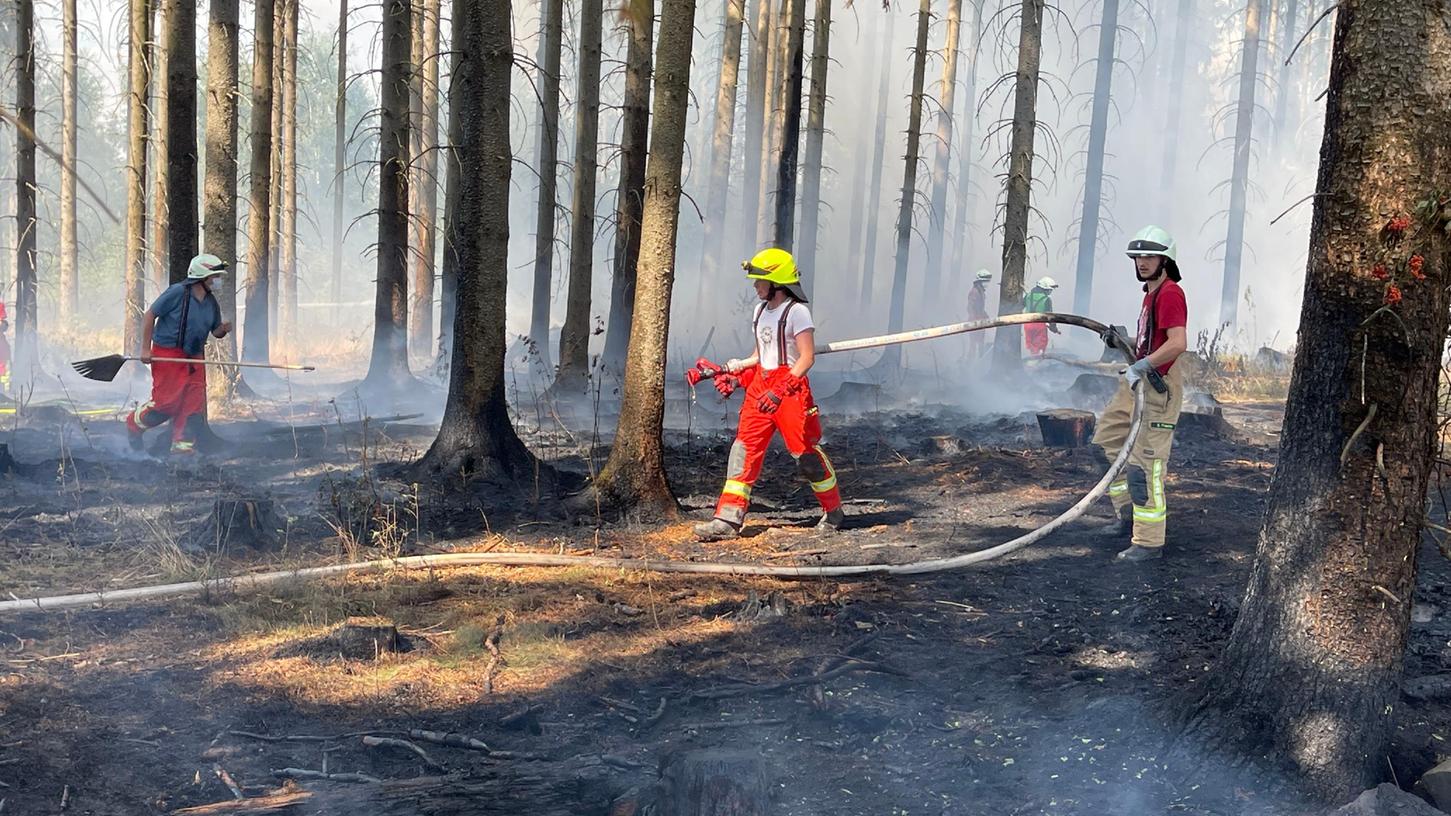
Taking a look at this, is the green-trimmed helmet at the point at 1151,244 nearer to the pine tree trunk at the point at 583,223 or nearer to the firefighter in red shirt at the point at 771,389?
the firefighter in red shirt at the point at 771,389

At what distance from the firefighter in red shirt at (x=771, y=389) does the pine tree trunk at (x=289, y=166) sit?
14.6 meters

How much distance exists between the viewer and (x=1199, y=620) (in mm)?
5832

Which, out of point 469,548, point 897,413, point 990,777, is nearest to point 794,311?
point 469,548

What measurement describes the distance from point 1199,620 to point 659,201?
4456mm

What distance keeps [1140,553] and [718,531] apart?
2.68m

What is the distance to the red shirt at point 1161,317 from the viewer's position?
7.01 m

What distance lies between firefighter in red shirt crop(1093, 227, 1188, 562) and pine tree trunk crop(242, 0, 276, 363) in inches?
449

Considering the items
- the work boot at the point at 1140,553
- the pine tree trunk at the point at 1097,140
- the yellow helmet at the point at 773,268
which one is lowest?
the work boot at the point at 1140,553

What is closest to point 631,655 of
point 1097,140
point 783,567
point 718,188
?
point 783,567

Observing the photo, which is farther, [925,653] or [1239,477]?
[1239,477]

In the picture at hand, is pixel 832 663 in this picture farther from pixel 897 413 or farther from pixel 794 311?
pixel 897 413

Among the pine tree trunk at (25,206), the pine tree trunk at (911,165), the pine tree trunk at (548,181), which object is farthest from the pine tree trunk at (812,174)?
the pine tree trunk at (25,206)

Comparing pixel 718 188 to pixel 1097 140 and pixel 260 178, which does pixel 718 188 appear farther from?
pixel 260 178

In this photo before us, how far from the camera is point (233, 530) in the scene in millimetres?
7359
